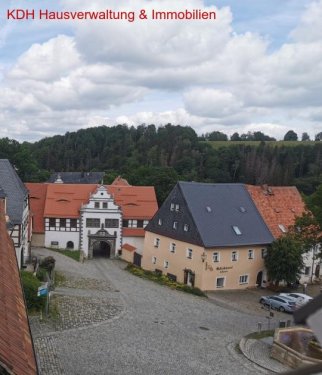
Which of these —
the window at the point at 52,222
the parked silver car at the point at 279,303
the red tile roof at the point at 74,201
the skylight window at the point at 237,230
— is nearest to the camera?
the parked silver car at the point at 279,303

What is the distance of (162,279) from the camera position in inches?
1452

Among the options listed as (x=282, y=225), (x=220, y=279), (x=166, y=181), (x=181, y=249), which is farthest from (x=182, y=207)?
(x=166, y=181)

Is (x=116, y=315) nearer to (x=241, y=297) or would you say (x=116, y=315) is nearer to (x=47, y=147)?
(x=241, y=297)

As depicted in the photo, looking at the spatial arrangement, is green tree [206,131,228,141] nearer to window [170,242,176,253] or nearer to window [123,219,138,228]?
window [123,219,138,228]

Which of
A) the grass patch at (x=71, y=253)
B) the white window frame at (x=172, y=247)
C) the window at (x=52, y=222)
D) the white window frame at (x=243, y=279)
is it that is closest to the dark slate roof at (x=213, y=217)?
the white window frame at (x=172, y=247)

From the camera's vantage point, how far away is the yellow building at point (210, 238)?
119ft

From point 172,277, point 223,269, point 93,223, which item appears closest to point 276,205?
point 223,269

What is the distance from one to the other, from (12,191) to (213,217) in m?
15.2

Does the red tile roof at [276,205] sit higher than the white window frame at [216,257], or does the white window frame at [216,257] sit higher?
the red tile roof at [276,205]

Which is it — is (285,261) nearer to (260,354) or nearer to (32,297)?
(260,354)

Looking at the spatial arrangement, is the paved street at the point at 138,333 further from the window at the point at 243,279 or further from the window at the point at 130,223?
the window at the point at 130,223

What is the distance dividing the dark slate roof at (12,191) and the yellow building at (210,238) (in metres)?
10.7

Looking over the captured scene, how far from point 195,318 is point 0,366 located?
22176mm

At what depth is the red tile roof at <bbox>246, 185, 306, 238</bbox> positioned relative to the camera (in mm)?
40769
